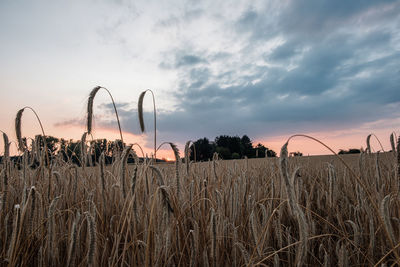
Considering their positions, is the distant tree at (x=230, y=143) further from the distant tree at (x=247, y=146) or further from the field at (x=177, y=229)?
the field at (x=177, y=229)

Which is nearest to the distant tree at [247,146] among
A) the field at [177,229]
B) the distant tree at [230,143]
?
the distant tree at [230,143]

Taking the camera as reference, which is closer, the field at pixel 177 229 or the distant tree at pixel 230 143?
the field at pixel 177 229

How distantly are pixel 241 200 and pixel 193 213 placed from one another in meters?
0.64

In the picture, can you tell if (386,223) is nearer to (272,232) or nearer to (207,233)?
(207,233)

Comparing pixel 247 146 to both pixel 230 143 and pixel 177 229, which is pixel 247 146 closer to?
pixel 230 143

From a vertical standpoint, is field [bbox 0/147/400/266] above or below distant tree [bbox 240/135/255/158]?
below

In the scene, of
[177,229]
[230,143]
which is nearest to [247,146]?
[230,143]

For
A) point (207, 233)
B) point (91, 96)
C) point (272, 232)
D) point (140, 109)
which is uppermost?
point (91, 96)

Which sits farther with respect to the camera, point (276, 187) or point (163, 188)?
point (276, 187)

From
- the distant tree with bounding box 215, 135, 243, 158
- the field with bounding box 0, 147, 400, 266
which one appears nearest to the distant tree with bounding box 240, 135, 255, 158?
the distant tree with bounding box 215, 135, 243, 158

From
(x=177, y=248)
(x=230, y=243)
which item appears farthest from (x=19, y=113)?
(x=230, y=243)

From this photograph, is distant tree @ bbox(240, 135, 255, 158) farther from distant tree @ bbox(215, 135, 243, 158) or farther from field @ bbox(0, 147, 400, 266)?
field @ bbox(0, 147, 400, 266)

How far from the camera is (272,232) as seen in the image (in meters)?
2.68

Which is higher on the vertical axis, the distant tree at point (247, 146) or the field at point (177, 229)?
the distant tree at point (247, 146)
